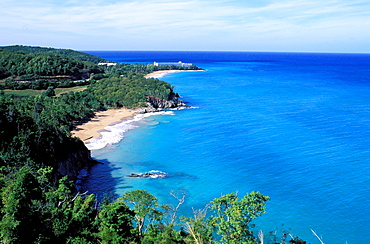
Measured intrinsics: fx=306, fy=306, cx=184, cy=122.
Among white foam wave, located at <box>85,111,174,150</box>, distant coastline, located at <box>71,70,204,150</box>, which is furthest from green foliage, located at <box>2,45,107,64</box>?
white foam wave, located at <box>85,111,174,150</box>

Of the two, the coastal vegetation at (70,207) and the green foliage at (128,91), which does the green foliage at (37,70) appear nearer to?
the green foliage at (128,91)

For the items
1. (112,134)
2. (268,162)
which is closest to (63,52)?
(112,134)

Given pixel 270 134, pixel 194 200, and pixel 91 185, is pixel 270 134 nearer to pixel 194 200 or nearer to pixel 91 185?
pixel 194 200

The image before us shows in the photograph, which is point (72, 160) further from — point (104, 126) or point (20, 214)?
point (104, 126)

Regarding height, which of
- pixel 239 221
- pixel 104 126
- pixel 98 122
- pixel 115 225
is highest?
pixel 239 221

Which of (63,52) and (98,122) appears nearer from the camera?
(98,122)

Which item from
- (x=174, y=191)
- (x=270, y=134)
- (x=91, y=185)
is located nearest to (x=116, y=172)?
(x=91, y=185)

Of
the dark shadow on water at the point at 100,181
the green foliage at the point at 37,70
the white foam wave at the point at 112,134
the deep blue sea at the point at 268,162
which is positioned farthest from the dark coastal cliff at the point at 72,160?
the green foliage at the point at 37,70
